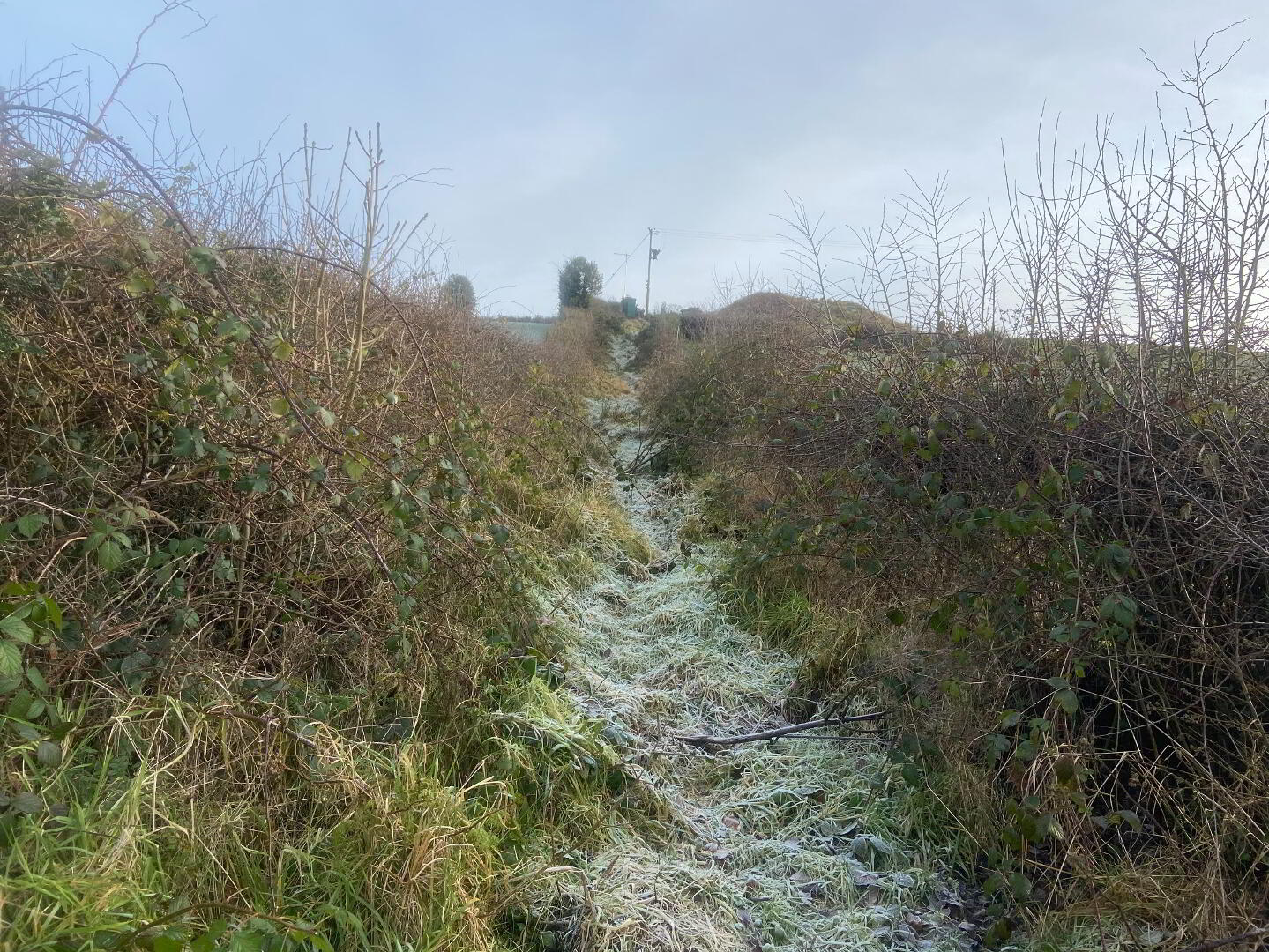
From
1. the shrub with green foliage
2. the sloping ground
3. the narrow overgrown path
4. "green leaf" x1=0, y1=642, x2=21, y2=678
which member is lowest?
the narrow overgrown path

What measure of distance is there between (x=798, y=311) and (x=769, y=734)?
16.5 ft

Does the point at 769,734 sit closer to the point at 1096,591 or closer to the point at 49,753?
the point at 1096,591

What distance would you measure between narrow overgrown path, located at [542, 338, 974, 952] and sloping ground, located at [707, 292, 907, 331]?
2676mm

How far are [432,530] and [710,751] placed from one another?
1633mm

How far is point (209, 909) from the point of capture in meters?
1.75

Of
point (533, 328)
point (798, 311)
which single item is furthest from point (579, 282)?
point (798, 311)

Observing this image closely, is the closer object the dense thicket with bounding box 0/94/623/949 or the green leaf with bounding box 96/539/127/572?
the dense thicket with bounding box 0/94/623/949

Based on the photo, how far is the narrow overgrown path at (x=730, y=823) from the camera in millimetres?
2240

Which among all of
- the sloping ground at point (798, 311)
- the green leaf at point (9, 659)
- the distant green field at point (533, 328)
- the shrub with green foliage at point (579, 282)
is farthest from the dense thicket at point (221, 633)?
the shrub with green foliage at point (579, 282)

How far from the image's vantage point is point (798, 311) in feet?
23.8

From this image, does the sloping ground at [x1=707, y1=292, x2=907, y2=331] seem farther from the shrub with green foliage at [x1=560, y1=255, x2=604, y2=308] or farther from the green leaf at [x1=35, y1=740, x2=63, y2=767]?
the shrub with green foliage at [x1=560, y1=255, x2=604, y2=308]

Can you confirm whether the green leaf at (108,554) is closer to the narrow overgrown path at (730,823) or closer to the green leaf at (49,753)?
the green leaf at (49,753)

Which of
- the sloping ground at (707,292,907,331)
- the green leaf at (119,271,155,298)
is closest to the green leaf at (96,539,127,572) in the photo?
the green leaf at (119,271,155,298)

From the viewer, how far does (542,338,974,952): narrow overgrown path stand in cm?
224
